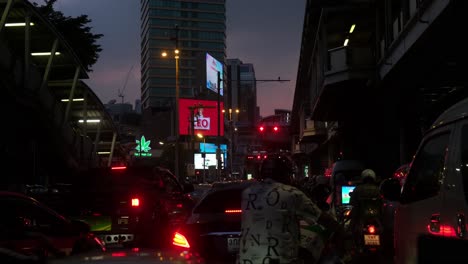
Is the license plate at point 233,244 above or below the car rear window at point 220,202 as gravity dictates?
below

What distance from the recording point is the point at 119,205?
41.6ft

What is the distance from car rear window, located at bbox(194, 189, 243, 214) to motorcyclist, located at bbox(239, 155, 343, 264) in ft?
12.2

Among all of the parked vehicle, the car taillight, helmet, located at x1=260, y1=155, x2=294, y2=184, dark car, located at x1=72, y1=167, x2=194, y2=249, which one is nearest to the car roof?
helmet, located at x1=260, y1=155, x2=294, y2=184

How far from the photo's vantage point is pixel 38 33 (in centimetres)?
2489

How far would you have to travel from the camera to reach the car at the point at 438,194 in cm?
437

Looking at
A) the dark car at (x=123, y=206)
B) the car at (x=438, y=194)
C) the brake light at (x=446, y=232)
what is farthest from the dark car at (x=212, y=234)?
the dark car at (x=123, y=206)

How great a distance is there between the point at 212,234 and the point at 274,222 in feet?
11.1

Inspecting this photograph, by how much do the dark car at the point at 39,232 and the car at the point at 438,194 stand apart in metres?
3.54

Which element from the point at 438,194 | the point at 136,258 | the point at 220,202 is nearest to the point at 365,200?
the point at 220,202

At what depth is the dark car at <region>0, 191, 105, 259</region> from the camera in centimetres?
670

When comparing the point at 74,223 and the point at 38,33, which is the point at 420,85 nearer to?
the point at 38,33

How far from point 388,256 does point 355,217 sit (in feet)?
3.71

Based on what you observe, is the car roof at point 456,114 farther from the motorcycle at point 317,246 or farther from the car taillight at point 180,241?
the car taillight at point 180,241

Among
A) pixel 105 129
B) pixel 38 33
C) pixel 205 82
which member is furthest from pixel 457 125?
pixel 205 82
